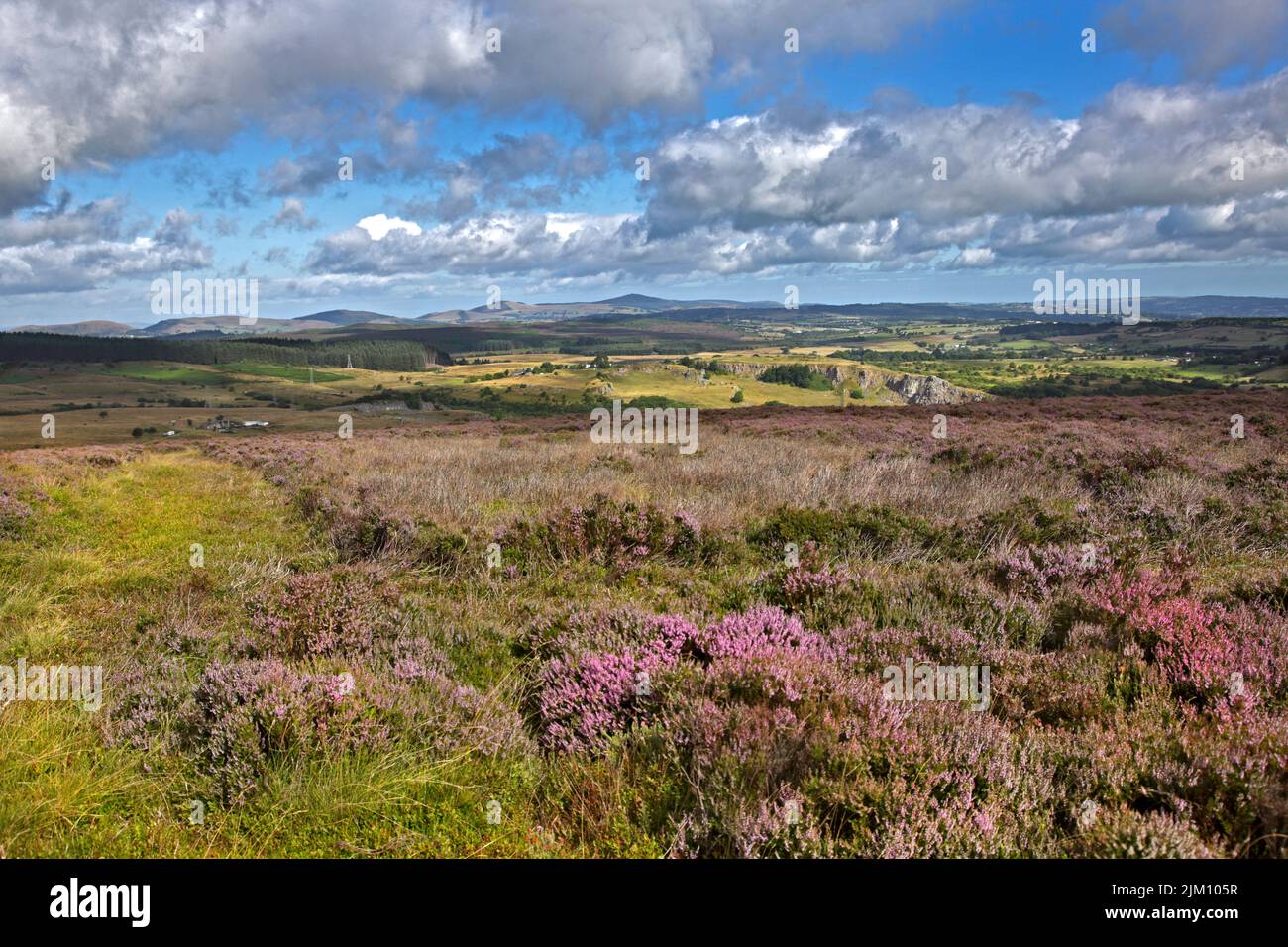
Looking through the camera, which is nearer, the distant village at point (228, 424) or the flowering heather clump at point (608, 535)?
the flowering heather clump at point (608, 535)

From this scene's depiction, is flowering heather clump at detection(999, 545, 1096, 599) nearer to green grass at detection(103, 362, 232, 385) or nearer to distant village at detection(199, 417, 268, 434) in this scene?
distant village at detection(199, 417, 268, 434)

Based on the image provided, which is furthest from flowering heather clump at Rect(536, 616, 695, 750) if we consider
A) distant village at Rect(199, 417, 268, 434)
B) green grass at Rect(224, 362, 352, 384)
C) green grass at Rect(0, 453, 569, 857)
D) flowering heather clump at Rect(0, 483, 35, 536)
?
green grass at Rect(224, 362, 352, 384)

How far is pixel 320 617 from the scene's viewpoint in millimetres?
4992

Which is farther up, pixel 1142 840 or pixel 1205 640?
pixel 1205 640

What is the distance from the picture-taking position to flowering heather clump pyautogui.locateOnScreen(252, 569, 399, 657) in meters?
4.77

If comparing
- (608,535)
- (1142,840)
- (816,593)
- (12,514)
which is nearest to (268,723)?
(1142,840)

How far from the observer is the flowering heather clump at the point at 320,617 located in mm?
4773

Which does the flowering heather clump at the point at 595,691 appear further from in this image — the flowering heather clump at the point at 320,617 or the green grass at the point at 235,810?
the flowering heather clump at the point at 320,617

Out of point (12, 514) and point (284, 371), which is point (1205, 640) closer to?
point (12, 514)

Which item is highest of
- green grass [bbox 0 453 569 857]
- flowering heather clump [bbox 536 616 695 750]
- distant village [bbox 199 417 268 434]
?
distant village [bbox 199 417 268 434]

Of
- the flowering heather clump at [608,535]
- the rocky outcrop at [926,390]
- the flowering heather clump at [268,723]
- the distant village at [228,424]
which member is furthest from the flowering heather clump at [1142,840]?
the distant village at [228,424]

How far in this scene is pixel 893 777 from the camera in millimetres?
2760

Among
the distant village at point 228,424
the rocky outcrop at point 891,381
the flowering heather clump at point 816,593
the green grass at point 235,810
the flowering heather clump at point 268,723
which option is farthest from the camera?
the rocky outcrop at point 891,381
